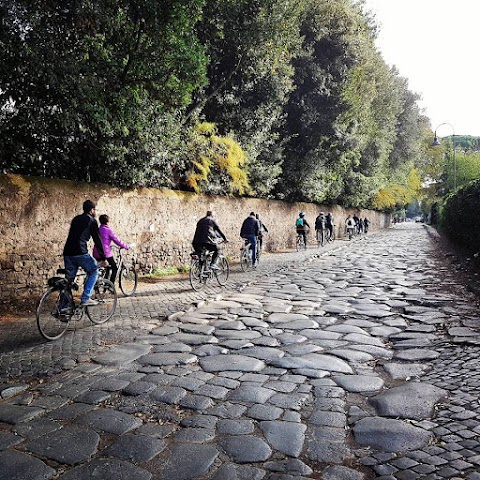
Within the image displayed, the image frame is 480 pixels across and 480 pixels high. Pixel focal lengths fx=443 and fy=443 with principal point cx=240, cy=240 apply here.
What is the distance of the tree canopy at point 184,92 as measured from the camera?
29.4 feet

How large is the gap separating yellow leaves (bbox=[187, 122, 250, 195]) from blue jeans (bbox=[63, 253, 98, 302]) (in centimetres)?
803

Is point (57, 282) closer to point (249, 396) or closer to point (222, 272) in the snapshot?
point (249, 396)

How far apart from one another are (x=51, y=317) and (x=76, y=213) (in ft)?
12.5

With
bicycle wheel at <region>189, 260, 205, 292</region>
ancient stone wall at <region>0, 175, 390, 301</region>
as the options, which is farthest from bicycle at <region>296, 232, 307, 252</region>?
bicycle wheel at <region>189, 260, 205, 292</region>

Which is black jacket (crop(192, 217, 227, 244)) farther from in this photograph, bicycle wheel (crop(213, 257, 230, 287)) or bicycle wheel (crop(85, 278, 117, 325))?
bicycle wheel (crop(85, 278, 117, 325))

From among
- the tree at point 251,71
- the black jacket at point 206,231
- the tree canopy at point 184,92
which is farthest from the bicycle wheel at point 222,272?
the tree at point 251,71

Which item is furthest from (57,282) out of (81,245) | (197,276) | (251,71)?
(251,71)

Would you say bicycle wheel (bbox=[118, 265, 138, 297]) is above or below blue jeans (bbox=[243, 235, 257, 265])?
below

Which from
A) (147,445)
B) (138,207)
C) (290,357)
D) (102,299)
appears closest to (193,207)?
(138,207)

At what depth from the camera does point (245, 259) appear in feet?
46.9

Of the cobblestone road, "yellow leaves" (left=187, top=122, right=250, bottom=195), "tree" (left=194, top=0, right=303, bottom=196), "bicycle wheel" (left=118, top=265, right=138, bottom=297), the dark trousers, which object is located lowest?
the cobblestone road

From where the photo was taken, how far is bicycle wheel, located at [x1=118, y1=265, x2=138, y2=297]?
31.9ft

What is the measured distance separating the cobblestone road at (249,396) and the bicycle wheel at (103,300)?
0.75 ft

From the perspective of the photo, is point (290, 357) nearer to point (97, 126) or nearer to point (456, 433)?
point (456, 433)
